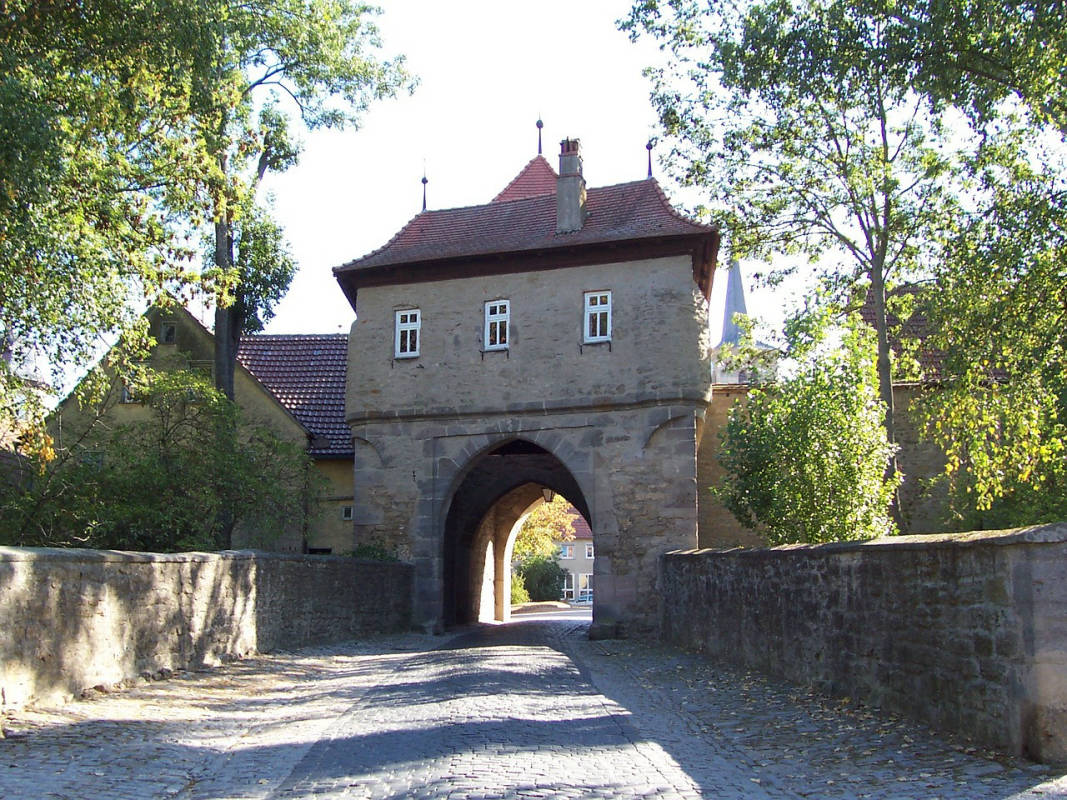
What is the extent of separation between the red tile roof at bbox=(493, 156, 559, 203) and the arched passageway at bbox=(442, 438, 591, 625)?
631 cm

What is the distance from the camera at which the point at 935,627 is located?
734 cm

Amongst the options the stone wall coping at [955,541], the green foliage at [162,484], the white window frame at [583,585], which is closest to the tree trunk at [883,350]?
the stone wall coping at [955,541]

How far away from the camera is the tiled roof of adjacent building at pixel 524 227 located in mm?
21516

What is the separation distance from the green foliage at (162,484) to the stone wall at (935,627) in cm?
998

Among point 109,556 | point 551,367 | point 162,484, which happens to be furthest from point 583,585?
point 109,556

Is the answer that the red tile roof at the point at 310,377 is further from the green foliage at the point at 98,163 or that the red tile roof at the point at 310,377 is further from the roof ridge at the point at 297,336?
the green foliage at the point at 98,163

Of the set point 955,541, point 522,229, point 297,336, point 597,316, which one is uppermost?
point 522,229

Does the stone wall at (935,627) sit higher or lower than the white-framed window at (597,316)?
lower

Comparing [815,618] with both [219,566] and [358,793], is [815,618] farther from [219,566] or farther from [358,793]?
[219,566]

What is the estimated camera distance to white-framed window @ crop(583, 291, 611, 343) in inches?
845

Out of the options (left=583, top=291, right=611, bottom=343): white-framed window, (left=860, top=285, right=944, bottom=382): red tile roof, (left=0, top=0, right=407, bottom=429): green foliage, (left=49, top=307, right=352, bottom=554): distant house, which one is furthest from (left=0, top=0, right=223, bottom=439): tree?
(left=860, top=285, right=944, bottom=382): red tile roof

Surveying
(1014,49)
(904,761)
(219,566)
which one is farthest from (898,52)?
(219,566)

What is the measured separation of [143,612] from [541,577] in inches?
1733

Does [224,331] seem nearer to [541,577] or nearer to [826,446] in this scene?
[826,446]
